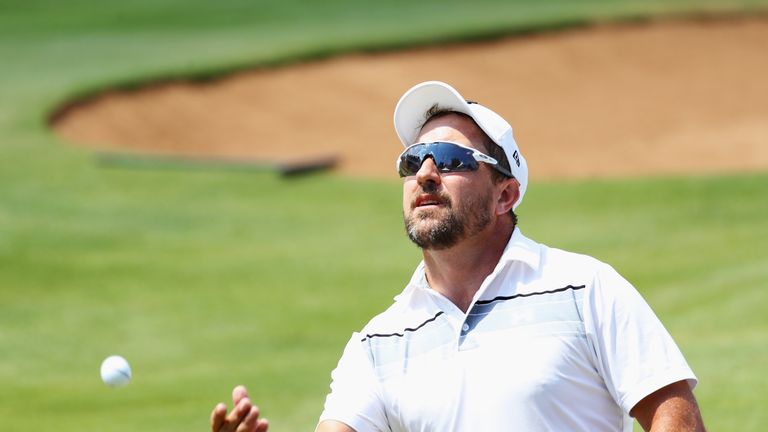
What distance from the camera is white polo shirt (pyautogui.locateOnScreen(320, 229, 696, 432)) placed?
15.1 ft

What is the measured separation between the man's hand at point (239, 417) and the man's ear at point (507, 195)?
1225 millimetres

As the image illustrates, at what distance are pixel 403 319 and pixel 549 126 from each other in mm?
22805

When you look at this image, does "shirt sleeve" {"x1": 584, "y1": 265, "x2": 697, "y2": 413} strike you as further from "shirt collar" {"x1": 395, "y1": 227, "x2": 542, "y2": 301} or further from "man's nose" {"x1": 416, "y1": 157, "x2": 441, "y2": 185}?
"man's nose" {"x1": 416, "y1": 157, "x2": 441, "y2": 185}

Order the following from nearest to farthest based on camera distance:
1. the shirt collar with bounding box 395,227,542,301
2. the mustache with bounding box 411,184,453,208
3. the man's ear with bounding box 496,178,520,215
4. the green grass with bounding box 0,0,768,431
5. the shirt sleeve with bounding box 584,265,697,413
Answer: the shirt sleeve with bounding box 584,265,697,413
the shirt collar with bounding box 395,227,542,301
the mustache with bounding box 411,184,453,208
the man's ear with bounding box 496,178,520,215
the green grass with bounding box 0,0,768,431

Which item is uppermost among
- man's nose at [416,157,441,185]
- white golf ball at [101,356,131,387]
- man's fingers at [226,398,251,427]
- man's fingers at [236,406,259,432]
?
white golf ball at [101,356,131,387]

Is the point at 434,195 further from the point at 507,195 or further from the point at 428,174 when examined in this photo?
the point at 507,195

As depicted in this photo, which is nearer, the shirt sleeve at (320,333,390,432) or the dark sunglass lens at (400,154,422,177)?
the shirt sleeve at (320,333,390,432)

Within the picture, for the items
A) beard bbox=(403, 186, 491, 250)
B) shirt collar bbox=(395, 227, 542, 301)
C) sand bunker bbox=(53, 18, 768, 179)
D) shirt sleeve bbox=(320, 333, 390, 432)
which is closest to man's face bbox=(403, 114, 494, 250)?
beard bbox=(403, 186, 491, 250)

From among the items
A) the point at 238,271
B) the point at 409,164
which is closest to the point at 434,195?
the point at 409,164

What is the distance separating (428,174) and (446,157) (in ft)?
0.33

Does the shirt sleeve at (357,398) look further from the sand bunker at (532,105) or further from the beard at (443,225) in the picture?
the sand bunker at (532,105)

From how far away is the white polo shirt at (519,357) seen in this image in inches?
181

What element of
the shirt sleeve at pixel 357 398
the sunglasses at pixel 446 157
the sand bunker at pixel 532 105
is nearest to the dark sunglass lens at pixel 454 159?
the sunglasses at pixel 446 157

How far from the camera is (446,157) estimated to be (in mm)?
5059
